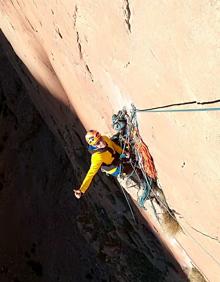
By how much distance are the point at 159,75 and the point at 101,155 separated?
306 cm

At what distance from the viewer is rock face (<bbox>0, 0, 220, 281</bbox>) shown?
500 centimetres

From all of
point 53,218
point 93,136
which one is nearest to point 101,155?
point 93,136

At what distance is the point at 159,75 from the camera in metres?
5.95

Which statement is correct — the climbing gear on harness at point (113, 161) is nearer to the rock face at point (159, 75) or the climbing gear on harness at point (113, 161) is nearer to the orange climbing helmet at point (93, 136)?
the orange climbing helmet at point (93, 136)

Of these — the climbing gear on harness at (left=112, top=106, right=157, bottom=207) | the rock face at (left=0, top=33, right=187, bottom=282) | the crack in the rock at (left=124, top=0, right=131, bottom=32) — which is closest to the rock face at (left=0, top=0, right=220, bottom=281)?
the crack in the rock at (left=124, top=0, right=131, bottom=32)

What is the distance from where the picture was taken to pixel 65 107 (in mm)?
12641

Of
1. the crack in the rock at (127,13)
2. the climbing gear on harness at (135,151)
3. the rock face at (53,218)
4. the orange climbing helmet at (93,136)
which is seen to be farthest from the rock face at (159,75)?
the rock face at (53,218)

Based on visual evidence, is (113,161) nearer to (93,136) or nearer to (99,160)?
(99,160)

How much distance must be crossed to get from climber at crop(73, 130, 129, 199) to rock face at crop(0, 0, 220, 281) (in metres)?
0.69

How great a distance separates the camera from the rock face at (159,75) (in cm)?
500

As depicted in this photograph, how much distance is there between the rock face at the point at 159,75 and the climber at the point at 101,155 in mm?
693

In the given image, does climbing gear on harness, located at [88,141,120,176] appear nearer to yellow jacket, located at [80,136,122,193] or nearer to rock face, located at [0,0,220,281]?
yellow jacket, located at [80,136,122,193]

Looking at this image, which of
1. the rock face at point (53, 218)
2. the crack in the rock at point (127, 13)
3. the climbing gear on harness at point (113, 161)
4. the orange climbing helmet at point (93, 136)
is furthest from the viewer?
the rock face at point (53, 218)

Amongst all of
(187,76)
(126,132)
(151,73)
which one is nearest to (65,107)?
(126,132)
